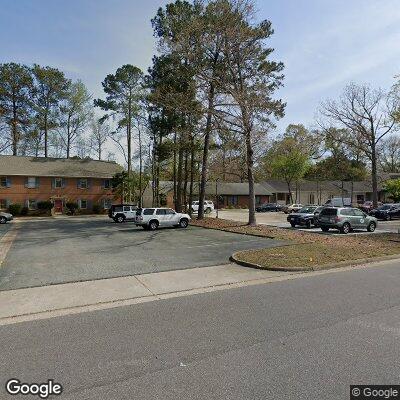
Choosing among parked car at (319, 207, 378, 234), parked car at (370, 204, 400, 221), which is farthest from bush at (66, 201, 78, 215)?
parked car at (370, 204, 400, 221)

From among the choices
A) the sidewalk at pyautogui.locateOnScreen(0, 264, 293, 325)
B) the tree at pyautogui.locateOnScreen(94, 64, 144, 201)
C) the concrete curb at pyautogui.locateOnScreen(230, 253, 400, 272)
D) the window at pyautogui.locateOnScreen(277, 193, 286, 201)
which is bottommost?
the sidewalk at pyautogui.locateOnScreen(0, 264, 293, 325)

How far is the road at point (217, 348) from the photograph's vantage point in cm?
405

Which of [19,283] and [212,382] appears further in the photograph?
[19,283]

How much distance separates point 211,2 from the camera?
2692 centimetres

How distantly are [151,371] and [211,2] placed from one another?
1118 inches

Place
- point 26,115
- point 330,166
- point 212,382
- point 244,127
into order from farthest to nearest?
point 330,166
point 26,115
point 244,127
point 212,382

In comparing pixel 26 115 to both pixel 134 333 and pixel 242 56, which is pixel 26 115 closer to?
pixel 242 56

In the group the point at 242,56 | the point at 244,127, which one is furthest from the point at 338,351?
the point at 242,56

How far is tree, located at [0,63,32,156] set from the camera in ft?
162

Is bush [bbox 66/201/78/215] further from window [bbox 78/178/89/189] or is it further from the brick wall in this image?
window [bbox 78/178/89/189]

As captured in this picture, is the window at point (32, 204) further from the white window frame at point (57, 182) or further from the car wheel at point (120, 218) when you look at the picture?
the car wheel at point (120, 218)

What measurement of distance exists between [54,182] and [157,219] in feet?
89.5

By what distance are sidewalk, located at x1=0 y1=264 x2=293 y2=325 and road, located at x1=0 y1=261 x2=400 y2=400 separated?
65 cm

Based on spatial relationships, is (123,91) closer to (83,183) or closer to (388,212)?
(83,183)
